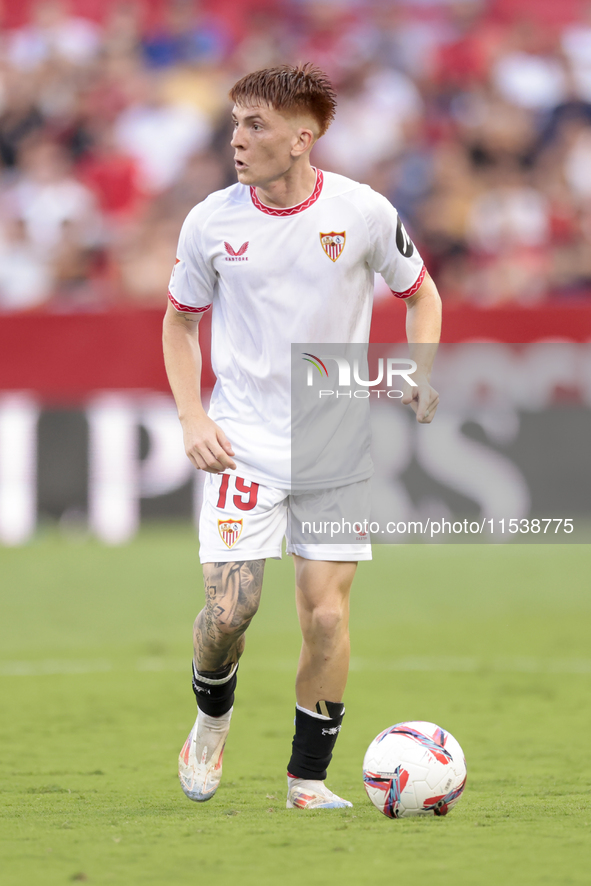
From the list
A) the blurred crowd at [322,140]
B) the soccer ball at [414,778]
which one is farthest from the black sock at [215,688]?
the blurred crowd at [322,140]

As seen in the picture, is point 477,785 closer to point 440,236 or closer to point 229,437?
point 229,437

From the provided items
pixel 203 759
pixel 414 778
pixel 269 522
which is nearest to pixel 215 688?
pixel 203 759

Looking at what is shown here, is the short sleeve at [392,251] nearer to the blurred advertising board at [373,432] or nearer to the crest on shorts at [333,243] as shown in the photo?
the crest on shorts at [333,243]

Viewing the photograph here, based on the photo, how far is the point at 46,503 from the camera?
1105cm

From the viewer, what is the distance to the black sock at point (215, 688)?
4354 mm

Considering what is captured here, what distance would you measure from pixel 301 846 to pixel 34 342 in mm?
8225

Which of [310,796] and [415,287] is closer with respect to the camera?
[310,796]

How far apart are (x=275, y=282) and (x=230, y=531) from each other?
0.82 m

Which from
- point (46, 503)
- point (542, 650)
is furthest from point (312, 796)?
point (46, 503)

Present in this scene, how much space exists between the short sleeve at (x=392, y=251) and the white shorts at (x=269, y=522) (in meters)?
0.72

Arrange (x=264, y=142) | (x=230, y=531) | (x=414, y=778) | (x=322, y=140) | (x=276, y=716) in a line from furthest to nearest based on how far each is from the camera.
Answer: (x=322, y=140) → (x=276, y=716) → (x=230, y=531) → (x=264, y=142) → (x=414, y=778)

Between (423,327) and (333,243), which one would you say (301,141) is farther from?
(423,327)

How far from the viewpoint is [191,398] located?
430 centimetres

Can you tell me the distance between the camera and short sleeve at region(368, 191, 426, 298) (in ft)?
13.9
